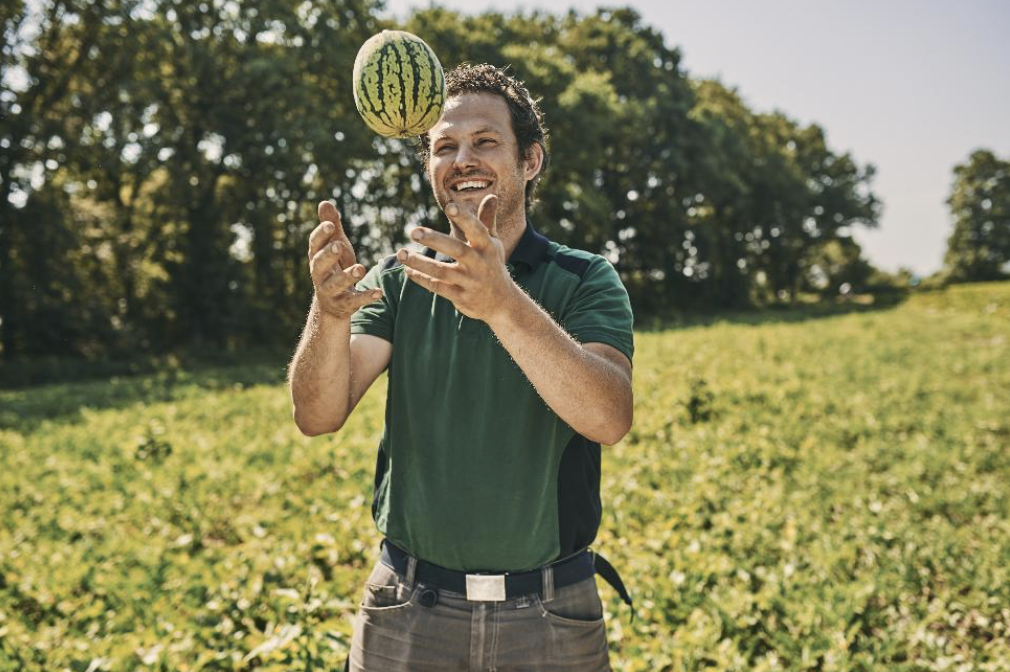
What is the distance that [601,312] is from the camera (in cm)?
216

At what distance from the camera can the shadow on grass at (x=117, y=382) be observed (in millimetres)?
13117

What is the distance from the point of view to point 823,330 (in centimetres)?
2386

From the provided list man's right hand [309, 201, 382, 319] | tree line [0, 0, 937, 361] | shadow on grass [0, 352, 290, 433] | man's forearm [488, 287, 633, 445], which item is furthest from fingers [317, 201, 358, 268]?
tree line [0, 0, 937, 361]

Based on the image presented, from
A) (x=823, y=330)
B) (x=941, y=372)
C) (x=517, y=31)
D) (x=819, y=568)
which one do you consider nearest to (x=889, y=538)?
(x=819, y=568)

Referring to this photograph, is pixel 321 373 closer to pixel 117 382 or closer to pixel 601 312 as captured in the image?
pixel 601 312

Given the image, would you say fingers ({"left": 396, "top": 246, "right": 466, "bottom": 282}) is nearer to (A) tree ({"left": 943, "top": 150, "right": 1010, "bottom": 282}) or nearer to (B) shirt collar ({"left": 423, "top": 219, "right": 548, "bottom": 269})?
(B) shirt collar ({"left": 423, "top": 219, "right": 548, "bottom": 269})

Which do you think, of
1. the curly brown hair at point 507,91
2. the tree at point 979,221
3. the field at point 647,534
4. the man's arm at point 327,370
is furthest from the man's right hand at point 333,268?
the tree at point 979,221

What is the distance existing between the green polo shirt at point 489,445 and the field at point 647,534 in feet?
7.60

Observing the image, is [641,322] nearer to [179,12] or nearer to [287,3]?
[287,3]

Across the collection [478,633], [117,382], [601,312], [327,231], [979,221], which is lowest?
[117,382]

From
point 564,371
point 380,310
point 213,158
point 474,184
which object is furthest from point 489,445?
point 213,158

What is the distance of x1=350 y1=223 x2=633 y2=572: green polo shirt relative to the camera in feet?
7.19

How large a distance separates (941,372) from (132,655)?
16.4m

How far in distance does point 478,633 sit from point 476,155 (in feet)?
5.51
